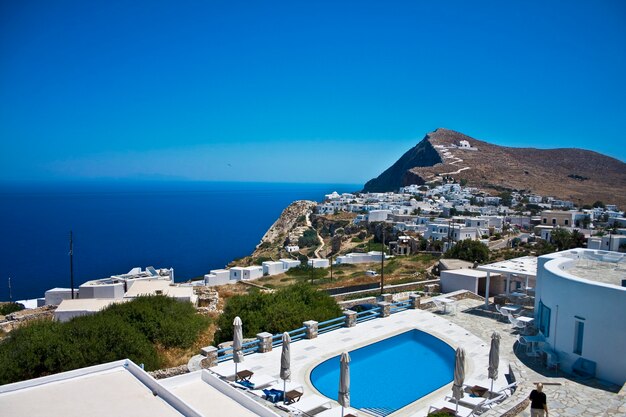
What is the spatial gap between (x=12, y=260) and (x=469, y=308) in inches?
3463

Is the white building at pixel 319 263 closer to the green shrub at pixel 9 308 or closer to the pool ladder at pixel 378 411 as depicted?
the green shrub at pixel 9 308

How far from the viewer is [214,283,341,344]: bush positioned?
1425 cm

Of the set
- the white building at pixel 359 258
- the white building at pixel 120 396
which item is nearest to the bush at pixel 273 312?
the white building at pixel 120 396

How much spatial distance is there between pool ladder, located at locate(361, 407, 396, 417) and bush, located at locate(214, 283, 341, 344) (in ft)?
15.4

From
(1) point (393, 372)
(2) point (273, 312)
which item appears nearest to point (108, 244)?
(2) point (273, 312)

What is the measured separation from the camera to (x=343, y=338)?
13.8m

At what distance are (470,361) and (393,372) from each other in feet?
6.90

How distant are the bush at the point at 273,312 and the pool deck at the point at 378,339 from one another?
1044 millimetres

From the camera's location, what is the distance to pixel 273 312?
47.4 ft

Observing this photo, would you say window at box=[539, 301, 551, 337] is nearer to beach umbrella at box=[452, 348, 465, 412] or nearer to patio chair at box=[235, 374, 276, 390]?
beach umbrella at box=[452, 348, 465, 412]

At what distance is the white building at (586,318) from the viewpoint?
10555mm

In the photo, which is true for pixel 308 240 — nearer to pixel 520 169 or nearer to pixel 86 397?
pixel 86 397

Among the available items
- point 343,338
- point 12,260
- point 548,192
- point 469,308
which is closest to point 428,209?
point 548,192

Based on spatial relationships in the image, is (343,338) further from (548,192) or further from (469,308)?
(548,192)
